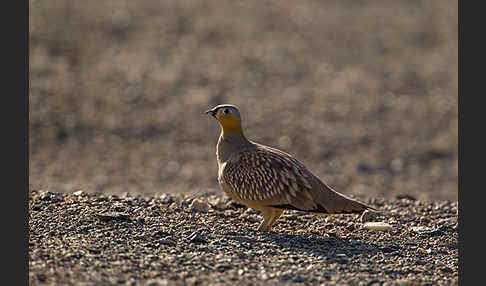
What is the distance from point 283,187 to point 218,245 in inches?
48.8

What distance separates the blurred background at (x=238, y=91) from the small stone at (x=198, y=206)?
4.20 metres

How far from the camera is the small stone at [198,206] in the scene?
9.93m

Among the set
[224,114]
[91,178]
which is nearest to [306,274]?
[224,114]

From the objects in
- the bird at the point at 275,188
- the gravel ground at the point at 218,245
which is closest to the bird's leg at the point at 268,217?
the bird at the point at 275,188

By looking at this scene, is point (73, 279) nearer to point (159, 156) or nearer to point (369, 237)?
point (369, 237)

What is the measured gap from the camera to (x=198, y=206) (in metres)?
9.98

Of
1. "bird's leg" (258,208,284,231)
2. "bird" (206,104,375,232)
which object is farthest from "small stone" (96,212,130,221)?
"bird's leg" (258,208,284,231)

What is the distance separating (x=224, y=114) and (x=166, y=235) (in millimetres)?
2104

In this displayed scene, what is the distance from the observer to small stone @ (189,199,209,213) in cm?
993

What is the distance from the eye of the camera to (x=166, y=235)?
853cm

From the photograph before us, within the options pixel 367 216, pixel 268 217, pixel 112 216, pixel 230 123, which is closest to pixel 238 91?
pixel 230 123

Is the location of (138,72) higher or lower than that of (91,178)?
higher

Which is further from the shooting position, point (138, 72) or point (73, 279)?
point (138, 72)

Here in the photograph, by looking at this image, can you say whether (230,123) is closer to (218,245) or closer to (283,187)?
(283,187)
